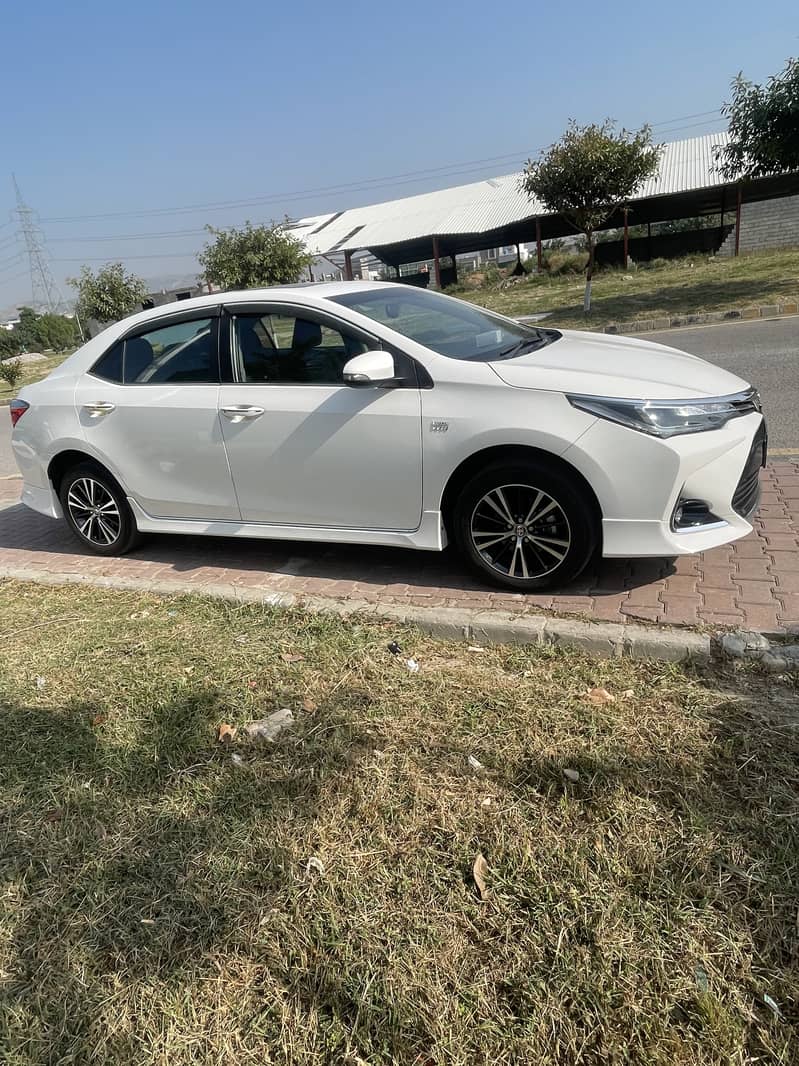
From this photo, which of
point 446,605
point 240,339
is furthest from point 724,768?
point 240,339

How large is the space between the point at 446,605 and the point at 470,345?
4.76 ft

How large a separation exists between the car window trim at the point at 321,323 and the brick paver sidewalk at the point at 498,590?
3.73 feet

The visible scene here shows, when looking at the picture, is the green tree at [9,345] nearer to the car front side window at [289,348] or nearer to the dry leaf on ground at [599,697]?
the car front side window at [289,348]

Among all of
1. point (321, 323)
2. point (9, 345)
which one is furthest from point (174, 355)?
point (9, 345)

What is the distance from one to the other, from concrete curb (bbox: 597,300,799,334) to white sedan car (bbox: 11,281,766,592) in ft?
33.3

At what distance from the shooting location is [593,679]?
3072mm

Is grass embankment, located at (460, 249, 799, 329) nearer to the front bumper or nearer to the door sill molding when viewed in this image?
the door sill molding

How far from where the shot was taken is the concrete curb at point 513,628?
318 centimetres

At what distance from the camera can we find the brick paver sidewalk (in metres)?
3.54

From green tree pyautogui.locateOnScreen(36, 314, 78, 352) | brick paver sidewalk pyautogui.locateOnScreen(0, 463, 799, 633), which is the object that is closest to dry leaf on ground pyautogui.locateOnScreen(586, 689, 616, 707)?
brick paver sidewalk pyautogui.locateOnScreen(0, 463, 799, 633)

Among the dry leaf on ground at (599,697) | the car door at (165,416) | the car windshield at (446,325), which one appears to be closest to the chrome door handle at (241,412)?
the car door at (165,416)

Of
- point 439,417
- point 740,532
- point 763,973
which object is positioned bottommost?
point 763,973

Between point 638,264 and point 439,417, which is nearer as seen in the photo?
point 439,417

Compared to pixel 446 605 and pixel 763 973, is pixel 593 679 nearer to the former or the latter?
pixel 446 605
